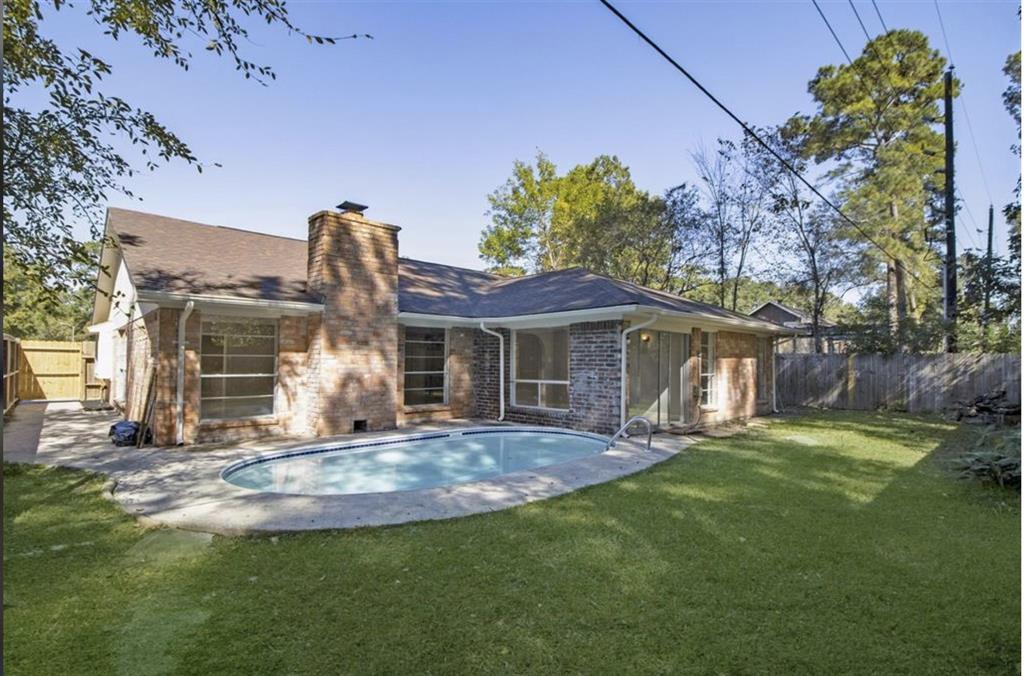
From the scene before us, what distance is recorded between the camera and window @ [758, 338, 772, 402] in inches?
603

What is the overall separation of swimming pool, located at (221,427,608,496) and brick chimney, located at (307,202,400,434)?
120 centimetres

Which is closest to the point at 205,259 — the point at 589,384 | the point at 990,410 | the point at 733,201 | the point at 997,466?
the point at 589,384

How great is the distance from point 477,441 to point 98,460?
19.9 ft

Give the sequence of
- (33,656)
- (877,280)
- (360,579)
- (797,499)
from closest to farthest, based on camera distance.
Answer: (33,656)
(360,579)
(797,499)
(877,280)

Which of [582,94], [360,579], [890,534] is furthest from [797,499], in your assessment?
[582,94]

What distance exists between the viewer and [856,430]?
11648mm

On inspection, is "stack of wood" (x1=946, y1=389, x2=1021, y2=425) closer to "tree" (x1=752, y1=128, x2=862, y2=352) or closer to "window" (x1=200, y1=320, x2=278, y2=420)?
"tree" (x1=752, y1=128, x2=862, y2=352)

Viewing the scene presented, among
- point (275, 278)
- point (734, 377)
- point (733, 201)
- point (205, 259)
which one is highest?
point (733, 201)

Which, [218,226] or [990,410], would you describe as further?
[218,226]

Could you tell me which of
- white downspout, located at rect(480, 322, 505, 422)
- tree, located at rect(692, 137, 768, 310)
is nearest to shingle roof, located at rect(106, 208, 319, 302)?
white downspout, located at rect(480, 322, 505, 422)

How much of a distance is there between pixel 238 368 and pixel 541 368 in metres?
6.01

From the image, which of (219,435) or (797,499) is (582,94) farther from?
(219,435)

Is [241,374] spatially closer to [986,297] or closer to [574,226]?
[986,297]

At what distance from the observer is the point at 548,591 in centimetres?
389
